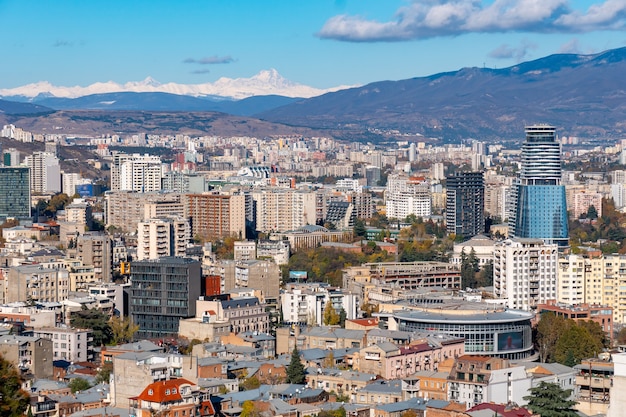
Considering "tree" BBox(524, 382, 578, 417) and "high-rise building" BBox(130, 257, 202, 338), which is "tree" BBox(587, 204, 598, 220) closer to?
"high-rise building" BBox(130, 257, 202, 338)

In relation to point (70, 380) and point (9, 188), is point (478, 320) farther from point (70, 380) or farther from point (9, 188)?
point (9, 188)

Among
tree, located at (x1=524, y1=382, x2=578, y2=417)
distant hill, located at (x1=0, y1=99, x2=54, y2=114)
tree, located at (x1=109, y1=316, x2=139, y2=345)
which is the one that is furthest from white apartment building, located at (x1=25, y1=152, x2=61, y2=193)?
distant hill, located at (x1=0, y1=99, x2=54, y2=114)

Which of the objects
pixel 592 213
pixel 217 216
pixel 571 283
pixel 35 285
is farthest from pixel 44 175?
pixel 571 283

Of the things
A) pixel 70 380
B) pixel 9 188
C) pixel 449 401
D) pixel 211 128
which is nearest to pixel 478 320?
pixel 449 401

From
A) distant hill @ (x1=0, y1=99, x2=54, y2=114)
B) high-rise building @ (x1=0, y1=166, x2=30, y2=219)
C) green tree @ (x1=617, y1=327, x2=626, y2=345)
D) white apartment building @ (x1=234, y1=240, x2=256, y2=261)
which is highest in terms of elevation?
distant hill @ (x1=0, y1=99, x2=54, y2=114)

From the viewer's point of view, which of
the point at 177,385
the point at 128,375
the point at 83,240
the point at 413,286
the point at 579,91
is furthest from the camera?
the point at 579,91

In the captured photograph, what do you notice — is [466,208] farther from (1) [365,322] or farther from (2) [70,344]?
(2) [70,344]
